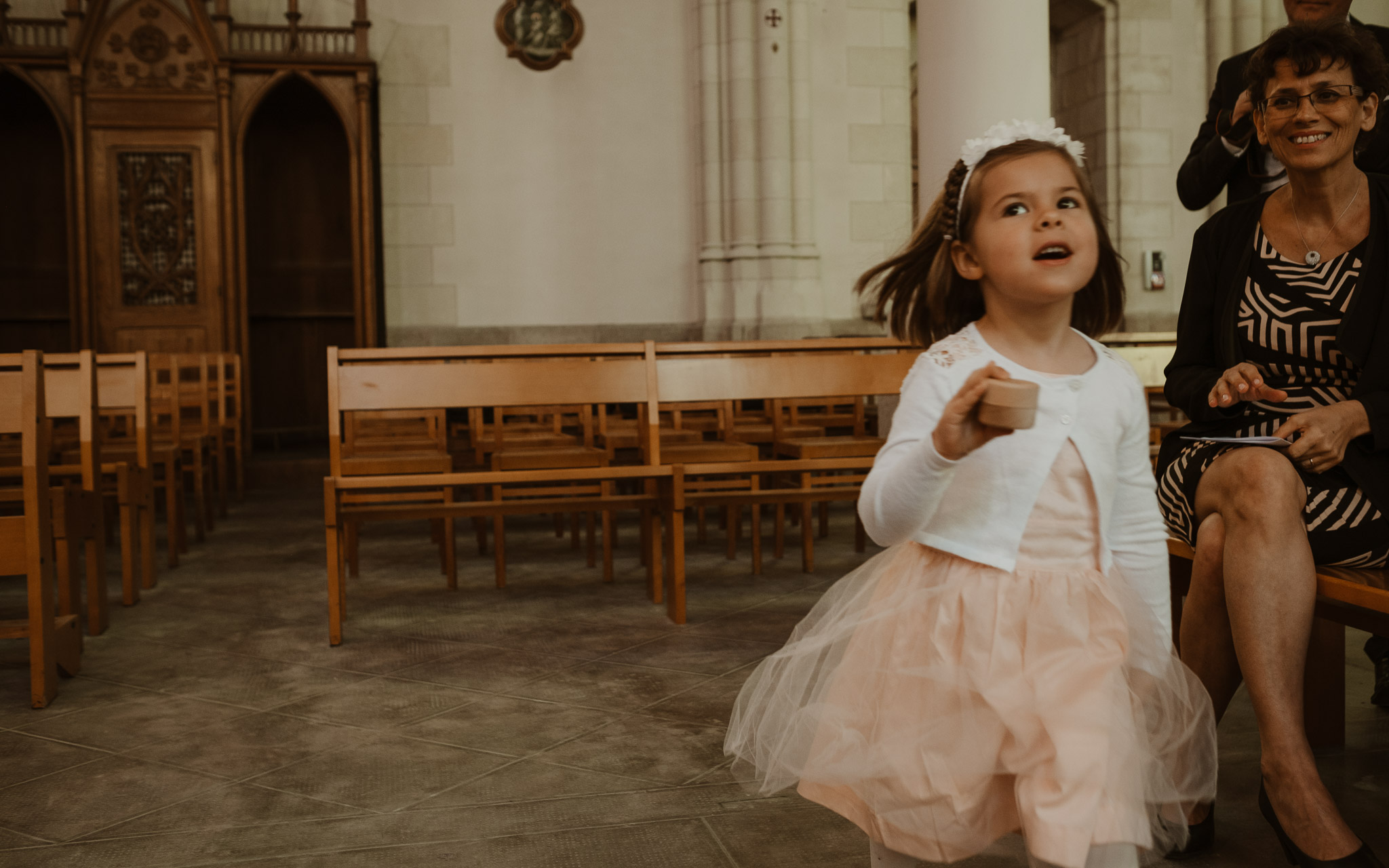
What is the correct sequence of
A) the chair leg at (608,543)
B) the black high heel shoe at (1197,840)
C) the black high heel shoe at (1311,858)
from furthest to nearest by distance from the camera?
the chair leg at (608,543) → the black high heel shoe at (1197,840) → the black high heel shoe at (1311,858)

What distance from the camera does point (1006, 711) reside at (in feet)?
4.36

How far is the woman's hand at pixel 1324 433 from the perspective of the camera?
1.97m

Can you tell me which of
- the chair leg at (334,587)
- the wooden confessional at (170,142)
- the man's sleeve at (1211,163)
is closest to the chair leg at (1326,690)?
the man's sleeve at (1211,163)

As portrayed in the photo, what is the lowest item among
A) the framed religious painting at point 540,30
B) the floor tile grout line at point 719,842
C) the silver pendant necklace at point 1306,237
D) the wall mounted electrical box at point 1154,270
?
the floor tile grout line at point 719,842

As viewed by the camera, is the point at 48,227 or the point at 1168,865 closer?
the point at 1168,865

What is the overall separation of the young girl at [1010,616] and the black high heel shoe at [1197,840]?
410 millimetres

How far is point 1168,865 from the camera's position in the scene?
77.9 inches

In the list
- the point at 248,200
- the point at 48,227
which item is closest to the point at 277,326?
the point at 248,200

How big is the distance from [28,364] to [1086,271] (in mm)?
2731

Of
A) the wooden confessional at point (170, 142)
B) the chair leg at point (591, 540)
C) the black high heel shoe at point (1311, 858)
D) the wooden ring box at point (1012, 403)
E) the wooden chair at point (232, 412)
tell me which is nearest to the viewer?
the wooden ring box at point (1012, 403)

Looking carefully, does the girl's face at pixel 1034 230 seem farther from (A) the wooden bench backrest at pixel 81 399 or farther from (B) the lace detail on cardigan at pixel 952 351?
(A) the wooden bench backrest at pixel 81 399

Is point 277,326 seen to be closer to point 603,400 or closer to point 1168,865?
point 603,400

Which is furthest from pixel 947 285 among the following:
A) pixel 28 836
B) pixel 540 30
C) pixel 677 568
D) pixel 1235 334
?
pixel 540 30

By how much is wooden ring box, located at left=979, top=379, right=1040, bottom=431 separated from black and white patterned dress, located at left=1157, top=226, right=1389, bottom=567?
112 centimetres
